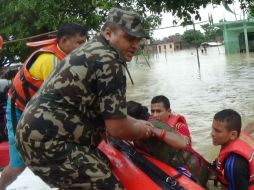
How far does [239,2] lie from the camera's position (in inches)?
270

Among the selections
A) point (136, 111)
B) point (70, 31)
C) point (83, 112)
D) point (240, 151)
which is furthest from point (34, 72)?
point (240, 151)

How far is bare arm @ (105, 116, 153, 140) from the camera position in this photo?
212 centimetres

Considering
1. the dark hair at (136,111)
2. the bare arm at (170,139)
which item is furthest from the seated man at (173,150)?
the dark hair at (136,111)

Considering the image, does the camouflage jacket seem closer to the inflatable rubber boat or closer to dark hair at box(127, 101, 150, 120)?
the inflatable rubber boat

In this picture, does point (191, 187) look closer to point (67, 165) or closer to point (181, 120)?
point (67, 165)

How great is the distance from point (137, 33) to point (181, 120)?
200 cm

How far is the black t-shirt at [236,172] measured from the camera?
2.95 metres

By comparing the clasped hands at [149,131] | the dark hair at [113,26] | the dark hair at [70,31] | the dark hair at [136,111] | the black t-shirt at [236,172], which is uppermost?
the dark hair at [70,31]

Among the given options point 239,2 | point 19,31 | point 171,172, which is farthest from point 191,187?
point 19,31

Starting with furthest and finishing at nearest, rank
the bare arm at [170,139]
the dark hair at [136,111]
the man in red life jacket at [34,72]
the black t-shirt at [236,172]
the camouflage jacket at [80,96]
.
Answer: the dark hair at [136,111] → the man in red life jacket at [34,72] → the black t-shirt at [236,172] → the bare arm at [170,139] → the camouflage jacket at [80,96]

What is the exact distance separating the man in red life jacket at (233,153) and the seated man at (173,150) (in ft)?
0.51

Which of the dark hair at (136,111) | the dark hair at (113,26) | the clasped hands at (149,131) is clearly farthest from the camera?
the dark hair at (136,111)

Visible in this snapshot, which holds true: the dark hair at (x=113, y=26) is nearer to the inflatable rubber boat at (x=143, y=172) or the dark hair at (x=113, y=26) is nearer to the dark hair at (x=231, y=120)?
the inflatable rubber boat at (x=143, y=172)

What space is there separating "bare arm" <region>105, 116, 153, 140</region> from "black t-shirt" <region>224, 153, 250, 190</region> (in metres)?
0.96
